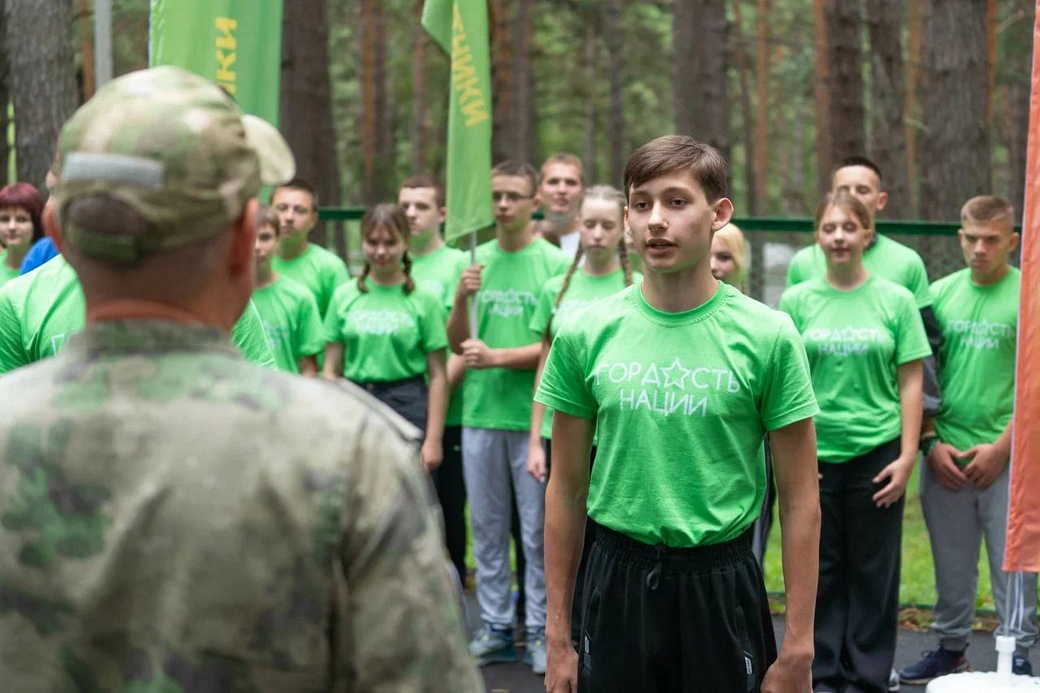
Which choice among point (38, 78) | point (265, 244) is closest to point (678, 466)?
point (265, 244)

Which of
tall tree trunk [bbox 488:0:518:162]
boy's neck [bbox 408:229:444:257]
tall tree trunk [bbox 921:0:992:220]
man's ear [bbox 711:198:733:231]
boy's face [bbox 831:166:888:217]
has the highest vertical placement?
tall tree trunk [bbox 488:0:518:162]

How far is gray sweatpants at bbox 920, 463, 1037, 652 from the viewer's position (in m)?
7.14

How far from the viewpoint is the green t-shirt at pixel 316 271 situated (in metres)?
8.62

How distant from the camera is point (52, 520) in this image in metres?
1.78

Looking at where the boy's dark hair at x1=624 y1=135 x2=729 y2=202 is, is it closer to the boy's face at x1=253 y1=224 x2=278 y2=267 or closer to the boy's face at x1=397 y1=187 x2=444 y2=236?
the boy's face at x1=253 y1=224 x2=278 y2=267

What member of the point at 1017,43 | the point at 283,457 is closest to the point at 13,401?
the point at 283,457

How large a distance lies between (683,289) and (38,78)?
732cm

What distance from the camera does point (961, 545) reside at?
7.26 meters

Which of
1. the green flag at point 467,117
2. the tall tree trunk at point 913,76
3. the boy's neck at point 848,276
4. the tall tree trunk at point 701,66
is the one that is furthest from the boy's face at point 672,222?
the tall tree trunk at point 913,76

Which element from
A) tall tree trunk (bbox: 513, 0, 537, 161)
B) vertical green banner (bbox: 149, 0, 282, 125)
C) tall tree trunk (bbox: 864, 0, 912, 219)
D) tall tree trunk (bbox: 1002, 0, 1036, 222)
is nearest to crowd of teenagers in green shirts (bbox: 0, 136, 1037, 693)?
vertical green banner (bbox: 149, 0, 282, 125)

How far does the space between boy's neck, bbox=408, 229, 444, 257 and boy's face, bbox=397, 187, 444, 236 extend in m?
0.03

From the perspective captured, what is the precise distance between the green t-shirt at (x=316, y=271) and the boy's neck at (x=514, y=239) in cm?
126

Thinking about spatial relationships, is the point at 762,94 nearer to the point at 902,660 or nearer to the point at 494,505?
the point at 902,660

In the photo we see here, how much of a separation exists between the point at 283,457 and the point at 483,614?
603 cm
